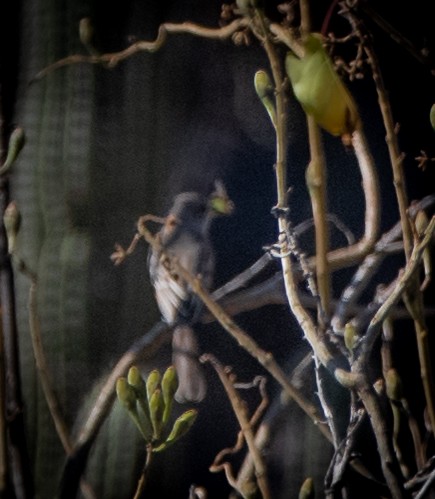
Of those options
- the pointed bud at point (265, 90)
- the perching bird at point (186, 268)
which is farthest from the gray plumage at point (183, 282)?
the pointed bud at point (265, 90)

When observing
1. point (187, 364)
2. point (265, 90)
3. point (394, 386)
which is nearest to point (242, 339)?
point (187, 364)

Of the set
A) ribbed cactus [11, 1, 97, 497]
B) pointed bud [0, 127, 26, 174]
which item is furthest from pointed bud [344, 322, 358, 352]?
pointed bud [0, 127, 26, 174]

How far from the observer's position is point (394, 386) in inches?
35.8

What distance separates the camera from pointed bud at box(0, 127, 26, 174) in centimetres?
91

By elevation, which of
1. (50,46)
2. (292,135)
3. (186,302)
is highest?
(50,46)

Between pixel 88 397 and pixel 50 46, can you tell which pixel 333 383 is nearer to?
pixel 88 397

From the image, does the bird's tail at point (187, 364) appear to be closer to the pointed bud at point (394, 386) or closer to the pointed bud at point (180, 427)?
the pointed bud at point (180, 427)

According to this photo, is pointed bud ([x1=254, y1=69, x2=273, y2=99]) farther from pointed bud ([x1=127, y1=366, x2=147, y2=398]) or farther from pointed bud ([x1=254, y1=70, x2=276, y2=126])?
pointed bud ([x1=127, y1=366, x2=147, y2=398])

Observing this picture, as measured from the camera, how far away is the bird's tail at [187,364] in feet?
3.10

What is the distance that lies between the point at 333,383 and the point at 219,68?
373mm

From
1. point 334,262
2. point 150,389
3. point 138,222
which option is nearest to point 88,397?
Answer: point 150,389

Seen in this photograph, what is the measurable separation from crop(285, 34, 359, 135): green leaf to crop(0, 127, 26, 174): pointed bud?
1.00 ft

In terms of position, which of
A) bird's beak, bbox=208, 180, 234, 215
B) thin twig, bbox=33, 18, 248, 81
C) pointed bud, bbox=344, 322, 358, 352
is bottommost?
pointed bud, bbox=344, 322, 358, 352

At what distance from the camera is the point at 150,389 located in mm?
896
